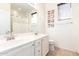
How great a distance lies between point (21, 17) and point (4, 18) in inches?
22.7

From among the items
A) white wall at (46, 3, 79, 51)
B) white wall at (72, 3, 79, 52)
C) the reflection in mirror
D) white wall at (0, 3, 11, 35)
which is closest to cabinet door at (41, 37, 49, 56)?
white wall at (46, 3, 79, 51)

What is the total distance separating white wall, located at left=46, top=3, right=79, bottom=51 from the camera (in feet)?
6.44

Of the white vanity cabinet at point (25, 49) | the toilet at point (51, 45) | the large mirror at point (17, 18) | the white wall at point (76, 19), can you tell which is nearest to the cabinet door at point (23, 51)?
the white vanity cabinet at point (25, 49)

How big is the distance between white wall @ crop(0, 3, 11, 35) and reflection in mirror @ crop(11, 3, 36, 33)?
0.15m

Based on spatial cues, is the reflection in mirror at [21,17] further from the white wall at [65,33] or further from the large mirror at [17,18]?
the white wall at [65,33]

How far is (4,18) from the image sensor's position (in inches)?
66.8

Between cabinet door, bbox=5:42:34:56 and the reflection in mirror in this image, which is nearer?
cabinet door, bbox=5:42:34:56

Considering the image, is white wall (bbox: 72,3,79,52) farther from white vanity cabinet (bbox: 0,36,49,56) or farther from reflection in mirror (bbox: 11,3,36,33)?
reflection in mirror (bbox: 11,3,36,33)

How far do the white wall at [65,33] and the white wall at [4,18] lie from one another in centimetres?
73

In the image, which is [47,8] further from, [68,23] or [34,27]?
[34,27]

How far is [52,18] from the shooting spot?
1.90 meters

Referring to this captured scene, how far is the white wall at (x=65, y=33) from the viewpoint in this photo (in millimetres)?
1962

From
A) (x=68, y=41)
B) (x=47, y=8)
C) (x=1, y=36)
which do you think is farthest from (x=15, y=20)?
(x=68, y=41)

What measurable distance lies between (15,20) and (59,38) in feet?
3.22
